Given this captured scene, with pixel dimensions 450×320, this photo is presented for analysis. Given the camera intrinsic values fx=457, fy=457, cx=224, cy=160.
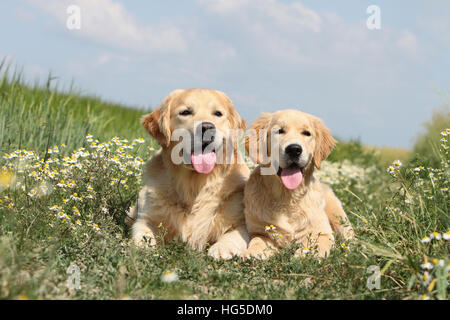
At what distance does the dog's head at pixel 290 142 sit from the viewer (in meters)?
3.82

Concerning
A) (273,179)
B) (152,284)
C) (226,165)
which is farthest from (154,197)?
(152,284)

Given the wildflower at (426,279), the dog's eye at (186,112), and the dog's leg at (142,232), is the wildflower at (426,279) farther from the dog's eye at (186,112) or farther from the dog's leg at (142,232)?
the dog's eye at (186,112)

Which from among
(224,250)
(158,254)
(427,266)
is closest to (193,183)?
(224,250)

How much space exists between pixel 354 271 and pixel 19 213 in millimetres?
2549

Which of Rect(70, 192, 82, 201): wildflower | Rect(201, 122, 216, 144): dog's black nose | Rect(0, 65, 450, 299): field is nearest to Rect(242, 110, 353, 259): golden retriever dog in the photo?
Rect(0, 65, 450, 299): field

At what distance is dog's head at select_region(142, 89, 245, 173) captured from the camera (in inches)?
146

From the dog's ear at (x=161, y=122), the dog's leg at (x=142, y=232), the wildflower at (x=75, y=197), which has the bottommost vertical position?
the dog's leg at (x=142, y=232)

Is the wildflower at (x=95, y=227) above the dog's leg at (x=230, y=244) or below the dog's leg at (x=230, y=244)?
above

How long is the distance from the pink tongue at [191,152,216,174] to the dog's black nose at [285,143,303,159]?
2.05 ft

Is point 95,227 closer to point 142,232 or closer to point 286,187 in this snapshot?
point 142,232

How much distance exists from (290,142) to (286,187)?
425 mm

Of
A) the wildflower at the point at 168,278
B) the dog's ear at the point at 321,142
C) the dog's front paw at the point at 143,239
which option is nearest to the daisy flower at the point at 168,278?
the wildflower at the point at 168,278

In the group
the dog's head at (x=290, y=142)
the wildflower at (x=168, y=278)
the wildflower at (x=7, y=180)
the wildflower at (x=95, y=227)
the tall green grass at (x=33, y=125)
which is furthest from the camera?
the tall green grass at (x=33, y=125)

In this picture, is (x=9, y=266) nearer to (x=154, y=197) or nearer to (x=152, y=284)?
(x=152, y=284)
